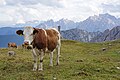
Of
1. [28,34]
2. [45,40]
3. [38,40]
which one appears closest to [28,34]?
[28,34]

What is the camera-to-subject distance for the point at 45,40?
21.5 meters

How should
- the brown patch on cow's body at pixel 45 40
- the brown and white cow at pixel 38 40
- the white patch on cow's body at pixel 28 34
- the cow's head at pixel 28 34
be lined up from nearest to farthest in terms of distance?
the cow's head at pixel 28 34
the white patch on cow's body at pixel 28 34
the brown and white cow at pixel 38 40
the brown patch on cow's body at pixel 45 40

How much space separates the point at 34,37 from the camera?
20781mm

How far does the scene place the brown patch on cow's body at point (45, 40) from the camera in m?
20.9

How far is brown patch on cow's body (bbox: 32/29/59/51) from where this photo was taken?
2090 cm

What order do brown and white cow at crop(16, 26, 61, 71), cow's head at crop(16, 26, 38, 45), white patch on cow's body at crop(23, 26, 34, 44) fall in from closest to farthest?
cow's head at crop(16, 26, 38, 45) < white patch on cow's body at crop(23, 26, 34, 44) < brown and white cow at crop(16, 26, 61, 71)

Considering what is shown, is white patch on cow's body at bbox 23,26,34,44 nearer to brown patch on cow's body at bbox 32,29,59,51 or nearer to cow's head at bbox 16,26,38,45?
cow's head at bbox 16,26,38,45

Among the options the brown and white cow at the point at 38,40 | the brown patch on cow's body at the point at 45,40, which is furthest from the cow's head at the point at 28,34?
the brown patch on cow's body at the point at 45,40

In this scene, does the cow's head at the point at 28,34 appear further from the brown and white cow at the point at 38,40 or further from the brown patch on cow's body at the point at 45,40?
the brown patch on cow's body at the point at 45,40

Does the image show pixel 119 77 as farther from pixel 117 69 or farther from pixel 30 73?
pixel 30 73

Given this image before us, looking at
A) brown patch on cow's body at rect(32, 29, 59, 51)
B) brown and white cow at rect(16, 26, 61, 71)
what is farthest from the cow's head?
brown patch on cow's body at rect(32, 29, 59, 51)

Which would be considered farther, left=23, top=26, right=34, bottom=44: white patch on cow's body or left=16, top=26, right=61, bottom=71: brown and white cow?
left=16, top=26, right=61, bottom=71: brown and white cow

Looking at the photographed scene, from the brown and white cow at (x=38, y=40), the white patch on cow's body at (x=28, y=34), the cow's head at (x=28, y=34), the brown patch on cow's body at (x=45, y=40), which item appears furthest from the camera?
the brown patch on cow's body at (x=45, y=40)

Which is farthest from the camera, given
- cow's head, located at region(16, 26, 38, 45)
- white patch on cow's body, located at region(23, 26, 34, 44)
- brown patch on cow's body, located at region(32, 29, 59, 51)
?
brown patch on cow's body, located at region(32, 29, 59, 51)
